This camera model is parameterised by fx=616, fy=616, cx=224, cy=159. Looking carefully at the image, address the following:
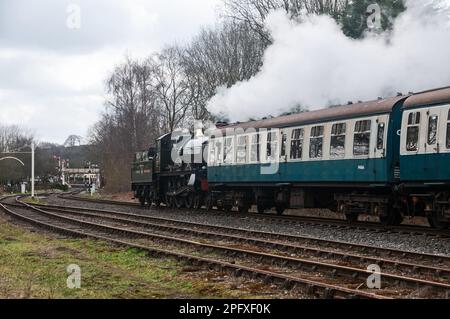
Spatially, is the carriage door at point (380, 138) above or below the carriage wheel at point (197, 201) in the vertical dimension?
above

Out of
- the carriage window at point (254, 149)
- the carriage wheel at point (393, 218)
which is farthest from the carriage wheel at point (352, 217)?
the carriage window at point (254, 149)

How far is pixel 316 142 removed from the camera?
1880cm

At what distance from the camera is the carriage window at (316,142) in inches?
732

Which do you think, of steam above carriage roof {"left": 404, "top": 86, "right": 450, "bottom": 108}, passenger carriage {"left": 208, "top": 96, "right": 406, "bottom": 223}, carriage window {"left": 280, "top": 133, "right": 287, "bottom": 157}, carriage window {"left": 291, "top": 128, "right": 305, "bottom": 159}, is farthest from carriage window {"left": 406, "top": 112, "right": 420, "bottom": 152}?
carriage window {"left": 280, "top": 133, "right": 287, "bottom": 157}

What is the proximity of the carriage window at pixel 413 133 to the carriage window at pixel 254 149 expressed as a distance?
741 centimetres

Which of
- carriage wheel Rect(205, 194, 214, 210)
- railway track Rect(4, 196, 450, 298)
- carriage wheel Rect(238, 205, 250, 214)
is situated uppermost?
carriage wheel Rect(205, 194, 214, 210)

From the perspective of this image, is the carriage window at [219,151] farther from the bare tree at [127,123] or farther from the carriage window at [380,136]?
the bare tree at [127,123]

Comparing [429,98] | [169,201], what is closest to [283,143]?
Result: [429,98]

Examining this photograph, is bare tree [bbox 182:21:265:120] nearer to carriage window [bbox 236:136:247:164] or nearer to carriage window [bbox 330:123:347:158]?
carriage window [bbox 236:136:247:164]

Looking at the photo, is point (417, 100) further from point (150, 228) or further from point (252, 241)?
point (150, 228)

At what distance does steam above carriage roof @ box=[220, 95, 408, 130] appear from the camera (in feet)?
53.5

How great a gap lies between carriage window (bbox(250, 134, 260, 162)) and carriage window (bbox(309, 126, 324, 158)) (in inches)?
129
